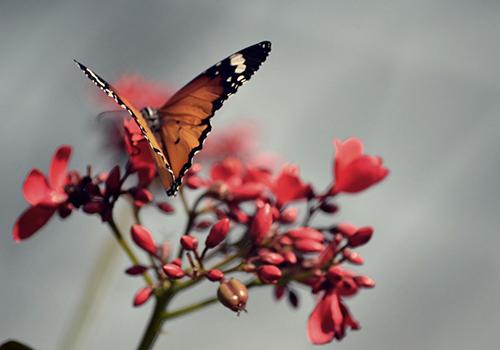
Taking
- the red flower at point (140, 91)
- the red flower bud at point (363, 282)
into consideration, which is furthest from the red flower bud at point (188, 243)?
the red flower at point (140, 91)

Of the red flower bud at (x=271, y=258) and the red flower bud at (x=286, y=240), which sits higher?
the red flower bud at (x=271, y=258)

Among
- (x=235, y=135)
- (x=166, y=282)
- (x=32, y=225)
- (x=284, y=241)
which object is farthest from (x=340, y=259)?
(x=235, y=135)

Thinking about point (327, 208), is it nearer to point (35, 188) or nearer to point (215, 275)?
point (215, 275)

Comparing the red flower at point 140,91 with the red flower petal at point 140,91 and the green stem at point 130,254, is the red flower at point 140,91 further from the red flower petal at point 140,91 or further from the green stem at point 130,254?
the green stem at point 130,254

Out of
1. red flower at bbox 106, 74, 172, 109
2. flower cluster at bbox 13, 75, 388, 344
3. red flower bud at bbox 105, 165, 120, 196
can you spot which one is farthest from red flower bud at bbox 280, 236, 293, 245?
red flower at bbox 106, 74, 172, 109

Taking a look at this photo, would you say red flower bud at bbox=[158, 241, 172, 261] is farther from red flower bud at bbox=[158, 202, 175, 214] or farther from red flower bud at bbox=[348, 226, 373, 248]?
red flower bud at bbox=[348, 226, 373, 248]

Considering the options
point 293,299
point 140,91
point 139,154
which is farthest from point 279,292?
point 140,91
